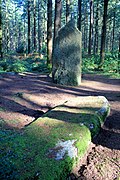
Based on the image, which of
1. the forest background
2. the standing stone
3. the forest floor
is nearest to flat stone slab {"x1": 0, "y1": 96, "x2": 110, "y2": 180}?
the forest floor

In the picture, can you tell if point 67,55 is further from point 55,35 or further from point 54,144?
point 54,144

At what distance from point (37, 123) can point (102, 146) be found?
1.34 meters

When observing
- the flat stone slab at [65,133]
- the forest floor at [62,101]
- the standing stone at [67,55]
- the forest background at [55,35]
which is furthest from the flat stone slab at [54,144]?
the forest background at [55,35]

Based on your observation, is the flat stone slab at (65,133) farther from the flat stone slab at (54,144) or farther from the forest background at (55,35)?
the forest background at (55,35)

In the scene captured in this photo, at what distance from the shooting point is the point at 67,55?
9133mm

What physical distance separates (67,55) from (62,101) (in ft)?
8.40

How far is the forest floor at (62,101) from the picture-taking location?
3692 millimetres

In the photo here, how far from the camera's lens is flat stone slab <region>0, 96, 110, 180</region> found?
123 inches

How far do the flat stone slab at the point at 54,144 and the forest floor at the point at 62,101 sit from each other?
22cm

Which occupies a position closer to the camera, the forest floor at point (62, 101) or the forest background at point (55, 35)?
the forest floor at point (62, 101)

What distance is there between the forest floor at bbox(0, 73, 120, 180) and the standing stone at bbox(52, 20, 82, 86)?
0.55 meters

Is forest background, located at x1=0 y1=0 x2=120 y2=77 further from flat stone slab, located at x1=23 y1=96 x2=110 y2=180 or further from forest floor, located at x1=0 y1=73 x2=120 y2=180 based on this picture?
flat stone slab, located at x1=23 y1=96 x2=110 y2=180

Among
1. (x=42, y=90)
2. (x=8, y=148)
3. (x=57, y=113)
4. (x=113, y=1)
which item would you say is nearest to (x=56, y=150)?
(x=8, y=148)

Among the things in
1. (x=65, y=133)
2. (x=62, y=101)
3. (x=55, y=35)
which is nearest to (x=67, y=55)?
(x=62, y=101)
